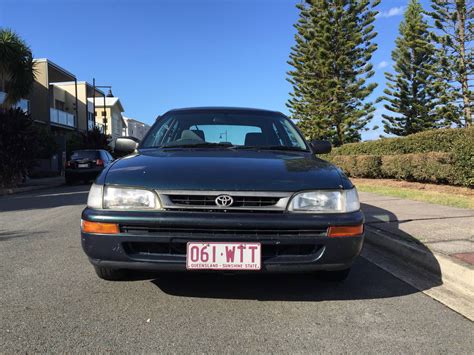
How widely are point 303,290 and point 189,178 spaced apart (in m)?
Answer: 1.39

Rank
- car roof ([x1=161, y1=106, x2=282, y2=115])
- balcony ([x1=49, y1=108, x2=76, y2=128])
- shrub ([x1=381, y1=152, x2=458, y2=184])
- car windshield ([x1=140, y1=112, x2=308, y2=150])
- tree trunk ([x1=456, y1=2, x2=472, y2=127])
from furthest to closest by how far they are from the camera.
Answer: balcony ([x1=49, y1=108, x2=76, y2=128])
tree trunk ([x1=456, y1=2, x2=472, y2=127])
shrub ([x1=381, y1=152, x2=458, y2=184])
car roof ([x1=161, y1=106, x2=282, y2=115])
car windshield ([x1=140, y1=112, x2=308, y2=150])

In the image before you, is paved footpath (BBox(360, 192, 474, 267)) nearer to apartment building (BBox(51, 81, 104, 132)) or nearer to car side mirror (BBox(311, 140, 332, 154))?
car side mirror (BBox(311, 140, 332, 154))

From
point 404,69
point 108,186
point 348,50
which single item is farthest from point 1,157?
point 404,69

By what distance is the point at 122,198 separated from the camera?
3102 millimetres

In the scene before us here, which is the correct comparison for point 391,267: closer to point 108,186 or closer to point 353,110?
point 108,186

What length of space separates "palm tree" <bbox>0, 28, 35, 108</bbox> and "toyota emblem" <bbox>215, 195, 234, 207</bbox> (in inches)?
805

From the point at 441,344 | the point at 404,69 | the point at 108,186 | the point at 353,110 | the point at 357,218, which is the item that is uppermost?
the point at 404,69

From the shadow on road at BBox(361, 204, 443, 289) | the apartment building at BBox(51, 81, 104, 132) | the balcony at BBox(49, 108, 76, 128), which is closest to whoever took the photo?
the shadow on road at BBox(361, 204, 443, 289)

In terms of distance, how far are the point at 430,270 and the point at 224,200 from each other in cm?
243

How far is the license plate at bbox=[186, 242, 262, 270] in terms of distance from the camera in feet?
9.61

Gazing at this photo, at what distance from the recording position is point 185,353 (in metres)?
2.54

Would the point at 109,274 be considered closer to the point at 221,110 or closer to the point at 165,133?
the point at 165,133

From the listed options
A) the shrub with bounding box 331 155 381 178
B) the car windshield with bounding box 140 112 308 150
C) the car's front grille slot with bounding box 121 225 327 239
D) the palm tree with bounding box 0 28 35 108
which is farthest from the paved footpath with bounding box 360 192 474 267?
the palm tree with bounding box 0 28 35 108

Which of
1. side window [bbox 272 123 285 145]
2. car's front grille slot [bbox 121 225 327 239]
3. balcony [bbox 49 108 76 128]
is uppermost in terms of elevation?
balcony [bbox 49 108 76 128]
